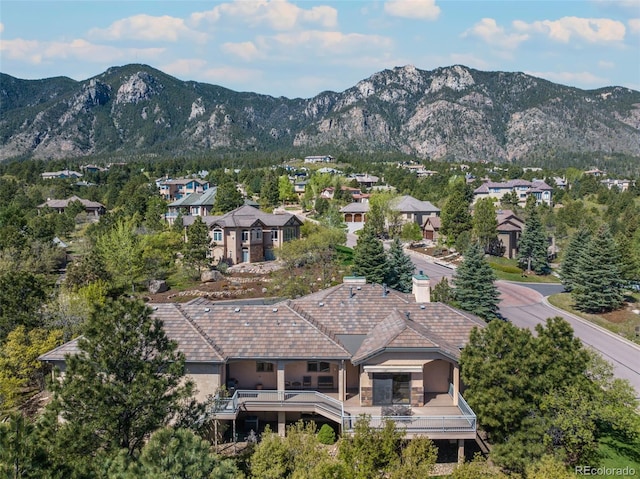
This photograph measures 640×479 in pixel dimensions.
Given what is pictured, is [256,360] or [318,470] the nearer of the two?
[318,470]

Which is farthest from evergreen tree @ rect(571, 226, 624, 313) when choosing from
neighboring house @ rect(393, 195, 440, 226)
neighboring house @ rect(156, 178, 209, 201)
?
neighboring house @ rect(156, 178, 209, 201)

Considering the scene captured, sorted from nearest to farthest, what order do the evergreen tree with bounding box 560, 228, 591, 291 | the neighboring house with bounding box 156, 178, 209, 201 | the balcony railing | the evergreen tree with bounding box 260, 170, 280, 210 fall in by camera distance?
the balcony railing → the evergreen tree with bounding box 560, 228, 591, 291 → the evergreen tree with bounding box 260, 170, 280, 210 → the neighboring house with bounding box 156, 178, 209, 201

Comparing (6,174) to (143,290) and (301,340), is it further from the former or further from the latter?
(301,340)

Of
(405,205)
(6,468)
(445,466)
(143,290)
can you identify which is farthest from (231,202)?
(6,468)

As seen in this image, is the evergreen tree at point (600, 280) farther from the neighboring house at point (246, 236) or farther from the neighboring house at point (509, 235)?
the neighboring house at point (246, 236)

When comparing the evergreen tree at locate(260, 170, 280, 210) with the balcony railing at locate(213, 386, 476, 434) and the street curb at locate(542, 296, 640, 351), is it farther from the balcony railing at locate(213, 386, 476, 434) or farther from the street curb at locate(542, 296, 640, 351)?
the balcony railing at locate(213, 386, 476, 434)

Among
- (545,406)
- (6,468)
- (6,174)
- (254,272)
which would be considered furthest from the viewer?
(6,174)
